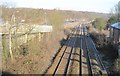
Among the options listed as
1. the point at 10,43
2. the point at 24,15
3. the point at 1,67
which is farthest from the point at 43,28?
the point at 1,67

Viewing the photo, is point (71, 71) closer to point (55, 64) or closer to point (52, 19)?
point (55, 64)

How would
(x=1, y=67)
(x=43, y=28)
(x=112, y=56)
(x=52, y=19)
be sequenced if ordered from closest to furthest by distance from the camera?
(x=1, y=67) → (x=112, y=56) → (x=43, y=28) → (x=52, y=19)

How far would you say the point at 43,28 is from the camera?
28484 mm

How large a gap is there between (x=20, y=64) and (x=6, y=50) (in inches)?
52.5

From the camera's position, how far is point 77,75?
17.2 m

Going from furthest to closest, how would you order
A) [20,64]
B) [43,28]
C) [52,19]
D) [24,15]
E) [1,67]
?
[52,19]
[43,28]
[24,15]
[20,64]
[1,67]

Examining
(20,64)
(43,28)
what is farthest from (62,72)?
(43,28)

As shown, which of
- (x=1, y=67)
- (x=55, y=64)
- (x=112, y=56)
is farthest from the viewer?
(x=112, y=56)

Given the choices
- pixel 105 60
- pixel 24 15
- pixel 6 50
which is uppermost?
pixel 24 15

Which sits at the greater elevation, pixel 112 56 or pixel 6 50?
pixel 6 50

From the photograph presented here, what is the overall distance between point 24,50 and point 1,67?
500 cm

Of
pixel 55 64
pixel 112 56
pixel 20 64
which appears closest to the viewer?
pixel 20 64

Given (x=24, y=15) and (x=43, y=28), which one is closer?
(x=24, y=15)

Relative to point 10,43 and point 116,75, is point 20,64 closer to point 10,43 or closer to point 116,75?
point 10,43
